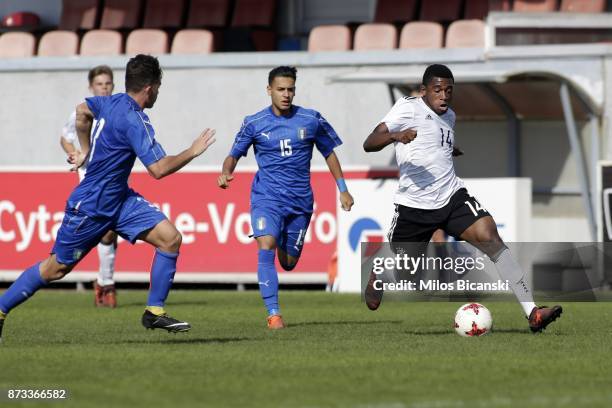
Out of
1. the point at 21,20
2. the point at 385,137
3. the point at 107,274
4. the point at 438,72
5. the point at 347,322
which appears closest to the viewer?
the point at 385,137

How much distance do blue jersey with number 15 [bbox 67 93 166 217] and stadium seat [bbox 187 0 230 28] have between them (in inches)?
624

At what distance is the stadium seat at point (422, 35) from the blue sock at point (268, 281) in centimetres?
1116

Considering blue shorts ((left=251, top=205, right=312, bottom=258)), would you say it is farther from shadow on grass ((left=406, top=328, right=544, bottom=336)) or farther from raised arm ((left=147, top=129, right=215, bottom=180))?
raised arm ((left=147, top=129, right=215, bottom=180))

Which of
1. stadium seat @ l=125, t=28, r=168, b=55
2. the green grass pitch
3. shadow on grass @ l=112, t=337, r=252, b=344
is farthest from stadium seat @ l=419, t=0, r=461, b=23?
shadow on grass @ l=112, t=337, r=252, b=344

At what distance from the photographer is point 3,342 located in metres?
10.4

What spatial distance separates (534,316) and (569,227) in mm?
9640

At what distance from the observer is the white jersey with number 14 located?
11.2 m

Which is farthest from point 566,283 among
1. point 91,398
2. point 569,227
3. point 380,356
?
point 91,398

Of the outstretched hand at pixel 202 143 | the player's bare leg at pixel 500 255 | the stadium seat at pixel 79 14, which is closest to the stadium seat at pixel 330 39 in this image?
the stadium seat at pixel 79 14

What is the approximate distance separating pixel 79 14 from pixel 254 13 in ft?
11.6

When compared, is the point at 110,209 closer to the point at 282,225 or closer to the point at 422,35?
the point at 282,225

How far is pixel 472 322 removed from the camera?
1067 centimetres

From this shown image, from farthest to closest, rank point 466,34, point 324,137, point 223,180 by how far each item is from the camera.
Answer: point 466,34
point 324,137
point 223,180

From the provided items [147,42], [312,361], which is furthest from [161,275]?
[147,42]
